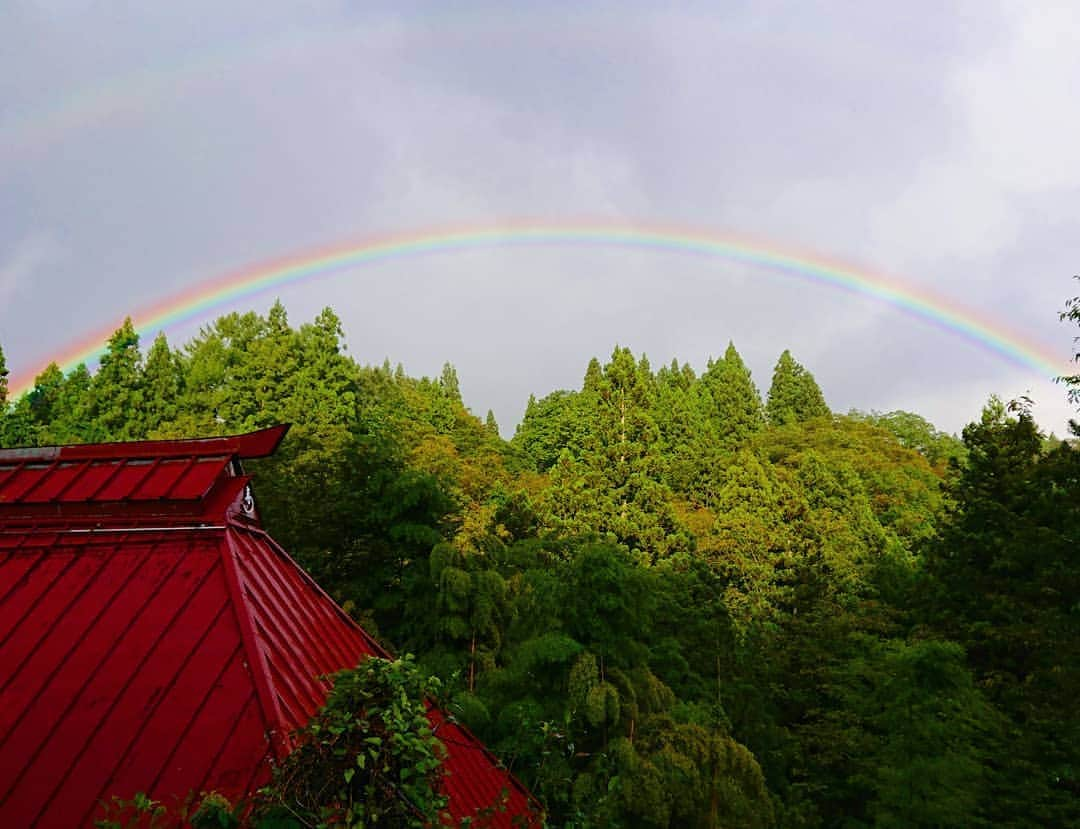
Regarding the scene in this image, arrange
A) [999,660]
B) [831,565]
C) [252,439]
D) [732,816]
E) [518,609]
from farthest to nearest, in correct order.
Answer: [831,565] → [999,660] → [518,609] → [732,816] → [252,439]

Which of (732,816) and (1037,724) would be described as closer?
(732,816)

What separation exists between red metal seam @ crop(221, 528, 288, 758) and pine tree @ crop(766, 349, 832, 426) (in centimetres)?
5785

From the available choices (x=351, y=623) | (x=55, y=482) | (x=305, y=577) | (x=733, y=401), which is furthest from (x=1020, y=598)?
(x=733, y=401)

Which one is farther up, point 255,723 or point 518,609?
point 518,609

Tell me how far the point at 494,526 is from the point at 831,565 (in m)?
12.1

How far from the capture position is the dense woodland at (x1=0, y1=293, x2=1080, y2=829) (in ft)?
29.8

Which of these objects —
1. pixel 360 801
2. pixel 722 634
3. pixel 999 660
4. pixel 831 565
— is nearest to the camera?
pixel 360 801

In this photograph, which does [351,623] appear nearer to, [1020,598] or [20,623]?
[20,623]

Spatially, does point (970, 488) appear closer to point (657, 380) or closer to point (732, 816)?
point (732, 816)

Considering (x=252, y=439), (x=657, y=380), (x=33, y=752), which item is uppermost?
(x=657, y=380)

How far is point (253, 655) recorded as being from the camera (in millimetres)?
4707

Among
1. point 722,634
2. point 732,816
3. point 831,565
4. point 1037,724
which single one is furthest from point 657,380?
point 732,816

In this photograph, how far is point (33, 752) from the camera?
435 centimetres

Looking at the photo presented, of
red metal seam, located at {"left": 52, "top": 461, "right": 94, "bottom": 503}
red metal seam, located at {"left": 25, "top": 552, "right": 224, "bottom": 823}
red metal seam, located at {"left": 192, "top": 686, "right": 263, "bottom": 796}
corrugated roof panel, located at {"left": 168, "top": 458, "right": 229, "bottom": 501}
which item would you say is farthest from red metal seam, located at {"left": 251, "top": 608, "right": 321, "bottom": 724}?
red metal seam, located at {"left": 52, "top": 461, "right": 94, "bottom": 503}
